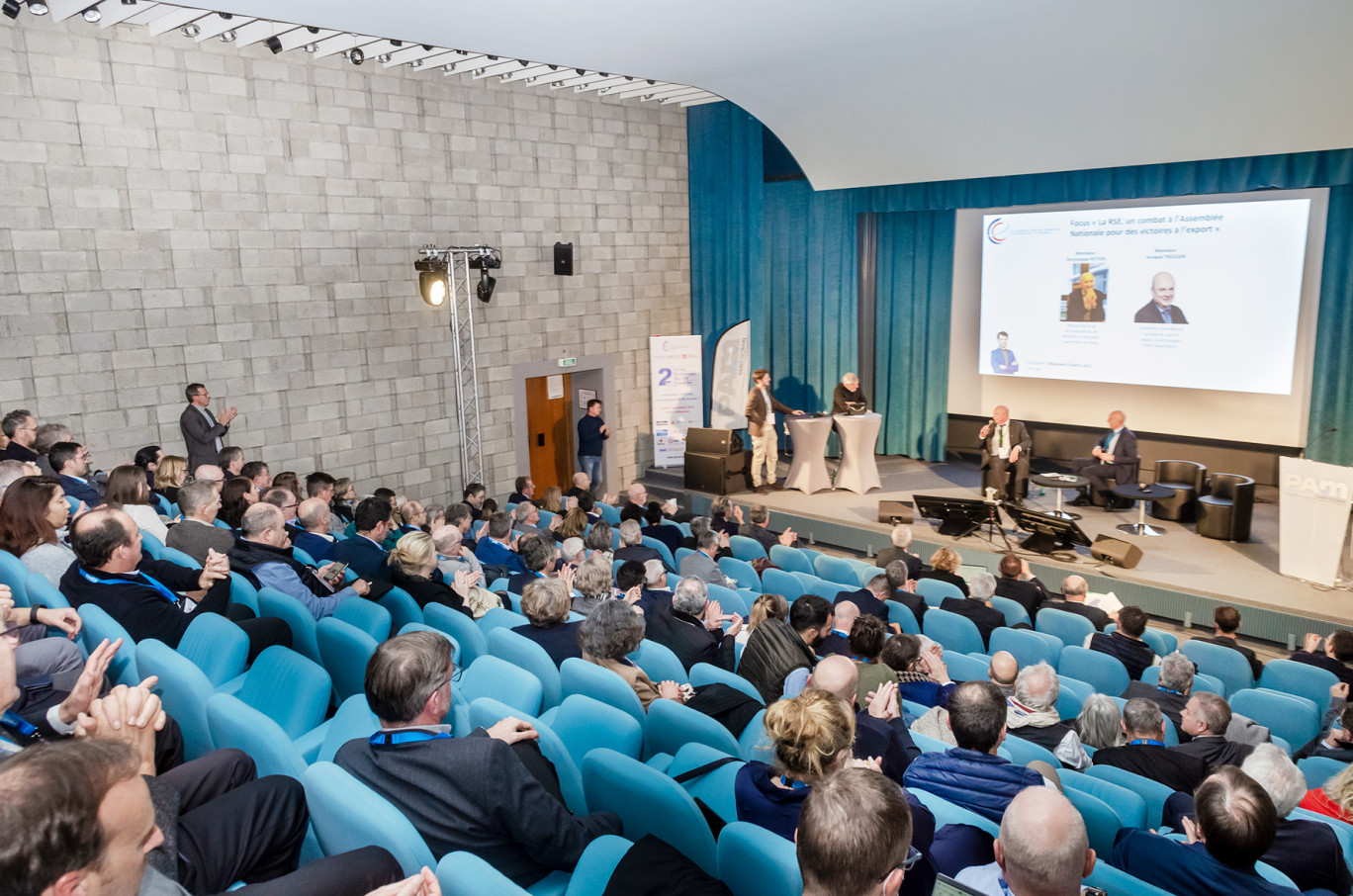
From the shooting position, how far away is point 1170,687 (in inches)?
184

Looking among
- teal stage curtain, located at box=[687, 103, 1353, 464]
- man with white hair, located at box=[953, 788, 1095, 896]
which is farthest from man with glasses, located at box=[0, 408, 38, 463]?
teal stage curtain, located at box=[687, 103, 1353, 464]

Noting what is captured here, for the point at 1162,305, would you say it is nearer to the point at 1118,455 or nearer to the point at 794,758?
the point at 1118,455

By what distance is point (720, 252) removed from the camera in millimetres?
12594

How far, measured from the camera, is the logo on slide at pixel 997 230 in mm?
11453

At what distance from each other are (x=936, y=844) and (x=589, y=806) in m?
1.01

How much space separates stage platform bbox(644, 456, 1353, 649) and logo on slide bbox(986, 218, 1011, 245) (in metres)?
2.99

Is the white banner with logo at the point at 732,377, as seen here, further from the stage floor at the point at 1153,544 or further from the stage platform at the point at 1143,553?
the stage floor at the point at 1153,544

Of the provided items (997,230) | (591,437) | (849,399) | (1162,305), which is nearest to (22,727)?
(591,437)

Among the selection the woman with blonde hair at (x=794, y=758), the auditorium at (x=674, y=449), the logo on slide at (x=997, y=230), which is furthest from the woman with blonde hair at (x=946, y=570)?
the logo on slide at (x=997, y=230)

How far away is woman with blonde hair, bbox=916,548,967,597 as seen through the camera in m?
6.90

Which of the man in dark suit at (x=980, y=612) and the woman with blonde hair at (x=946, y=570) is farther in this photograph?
the woman with blonde hair at (x=946, y=570)

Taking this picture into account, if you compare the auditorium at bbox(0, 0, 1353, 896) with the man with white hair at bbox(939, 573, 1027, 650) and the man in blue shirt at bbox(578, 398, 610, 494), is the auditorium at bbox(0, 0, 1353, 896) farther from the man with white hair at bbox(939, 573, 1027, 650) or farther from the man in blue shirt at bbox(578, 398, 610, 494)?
the man in blue shirt at bbox(578, 398, 610, 494)

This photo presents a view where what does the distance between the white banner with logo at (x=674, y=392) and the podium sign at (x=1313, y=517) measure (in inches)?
266

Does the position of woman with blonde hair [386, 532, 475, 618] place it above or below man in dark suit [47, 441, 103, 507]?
below
